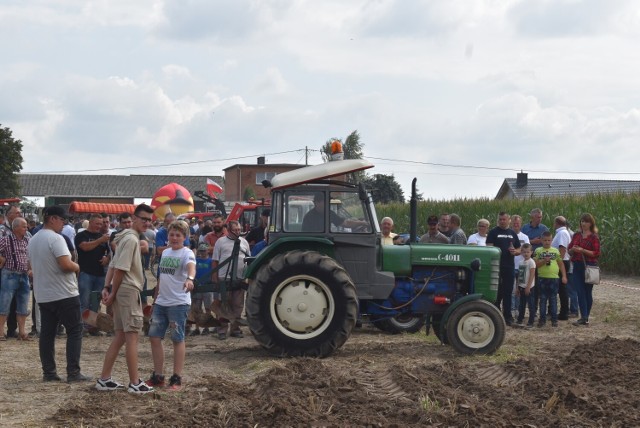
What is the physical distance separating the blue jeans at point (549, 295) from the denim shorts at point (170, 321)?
23.4ft

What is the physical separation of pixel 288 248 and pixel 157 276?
1656mm

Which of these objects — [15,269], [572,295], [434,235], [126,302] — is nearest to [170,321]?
[126,302]

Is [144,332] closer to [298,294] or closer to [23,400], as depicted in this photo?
[298,294]

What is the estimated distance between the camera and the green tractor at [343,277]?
10812 millimetres

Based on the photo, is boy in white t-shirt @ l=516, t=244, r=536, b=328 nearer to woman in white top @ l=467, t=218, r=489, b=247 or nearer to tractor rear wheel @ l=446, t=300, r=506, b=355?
woman in white top @ l=467, t=218, r=489, b=247

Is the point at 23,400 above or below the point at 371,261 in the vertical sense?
below

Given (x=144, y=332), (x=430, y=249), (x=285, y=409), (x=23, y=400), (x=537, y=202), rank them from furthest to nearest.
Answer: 1. (x=537, y=202)
2. (x=144, y=332)
3. (x=430, y=249)
4. (x=23, y=400)
5. (x=285, y=409)

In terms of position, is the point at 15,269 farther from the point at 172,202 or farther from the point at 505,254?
the point at 172,202

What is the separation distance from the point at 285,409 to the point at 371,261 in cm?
441

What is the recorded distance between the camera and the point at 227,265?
1291cm

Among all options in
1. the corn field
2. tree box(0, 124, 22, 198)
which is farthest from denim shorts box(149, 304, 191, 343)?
tree box(0, 124, 22, 198)

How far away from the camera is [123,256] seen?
8.60 meters

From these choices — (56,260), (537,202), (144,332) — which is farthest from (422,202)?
(56,260)

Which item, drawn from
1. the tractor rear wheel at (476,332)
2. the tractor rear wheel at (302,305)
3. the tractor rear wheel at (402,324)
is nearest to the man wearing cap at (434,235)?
the tractor rear wheel at (402,324)
